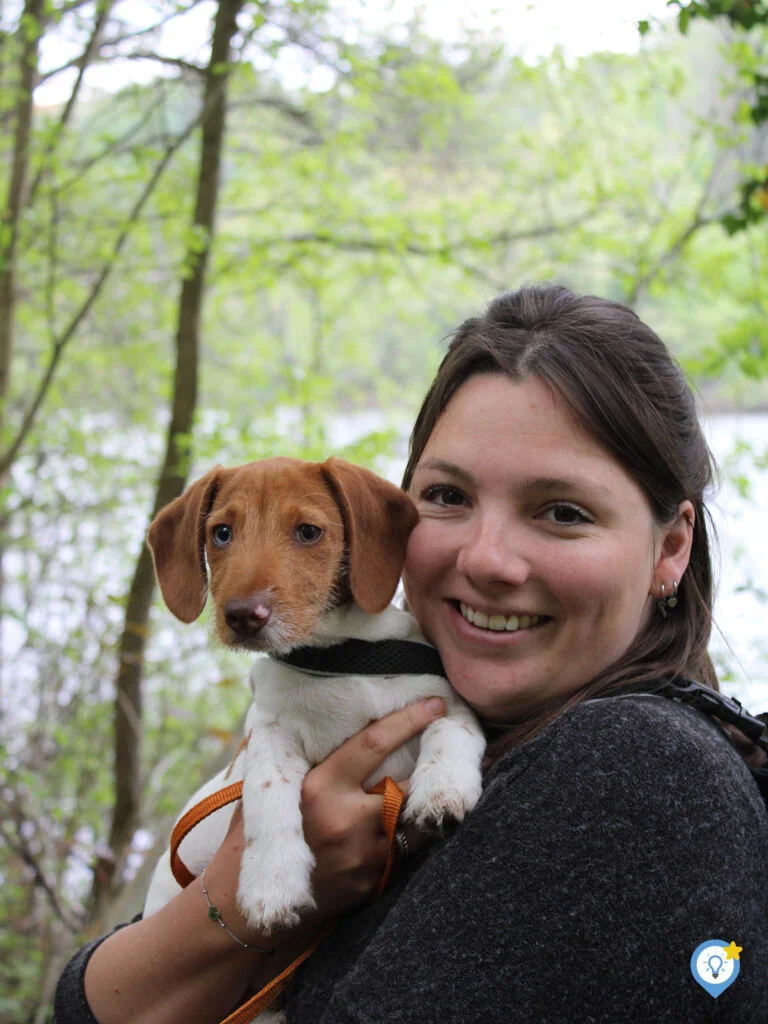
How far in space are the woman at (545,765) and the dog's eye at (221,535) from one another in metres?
0.46

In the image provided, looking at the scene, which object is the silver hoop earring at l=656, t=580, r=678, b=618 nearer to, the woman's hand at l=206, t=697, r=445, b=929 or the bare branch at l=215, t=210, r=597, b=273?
the woman's hand at l=206, t=697, r=445, b=929

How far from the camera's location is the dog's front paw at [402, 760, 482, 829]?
6.20 feet

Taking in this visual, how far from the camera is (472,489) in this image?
2.15 meters

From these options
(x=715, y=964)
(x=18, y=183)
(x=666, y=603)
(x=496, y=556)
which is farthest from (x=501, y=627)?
(x=18, y=183)

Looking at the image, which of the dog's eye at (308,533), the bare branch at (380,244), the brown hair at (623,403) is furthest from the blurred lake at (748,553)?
the dog's eye at (308,533)

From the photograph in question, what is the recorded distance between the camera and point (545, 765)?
1730 mm

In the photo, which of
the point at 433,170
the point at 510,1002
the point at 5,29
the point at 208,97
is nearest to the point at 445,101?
the point at 433,170

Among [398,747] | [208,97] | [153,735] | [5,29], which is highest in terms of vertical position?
[5,29]

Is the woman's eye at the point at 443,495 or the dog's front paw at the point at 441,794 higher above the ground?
the woman's eye at the point at 443,495

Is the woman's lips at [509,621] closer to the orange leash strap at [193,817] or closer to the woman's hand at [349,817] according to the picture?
the woman's hand at [349,817]

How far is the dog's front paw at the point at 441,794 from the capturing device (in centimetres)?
189

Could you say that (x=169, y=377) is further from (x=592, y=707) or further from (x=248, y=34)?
(x=592, y=707)

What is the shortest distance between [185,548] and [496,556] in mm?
915

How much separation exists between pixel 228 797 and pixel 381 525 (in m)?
0.77
